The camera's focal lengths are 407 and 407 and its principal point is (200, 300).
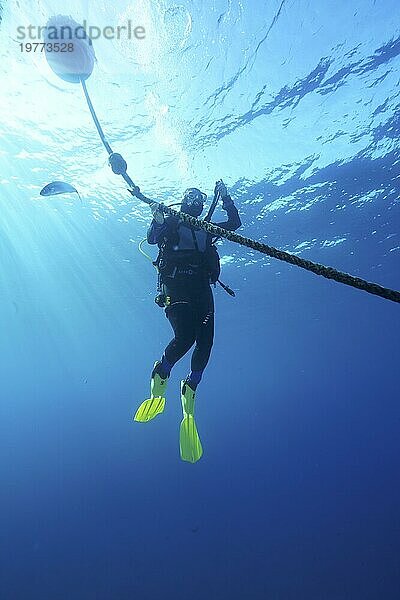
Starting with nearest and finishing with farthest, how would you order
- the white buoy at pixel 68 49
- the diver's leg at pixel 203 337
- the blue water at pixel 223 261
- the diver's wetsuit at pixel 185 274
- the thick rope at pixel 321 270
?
the thick rope at pixel 321 270, the white buoy at pixel 68 49, the diver's wetsuit at pixel 185 274, the diver's leg at pixel 203 337, the blue water at pixel 223 261

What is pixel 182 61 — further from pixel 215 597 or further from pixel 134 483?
pixel 134 483

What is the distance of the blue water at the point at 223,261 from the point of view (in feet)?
32.7

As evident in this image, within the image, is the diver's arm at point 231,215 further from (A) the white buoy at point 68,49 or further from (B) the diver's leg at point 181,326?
(A) the white buoy at point 68,49

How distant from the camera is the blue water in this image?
998cm

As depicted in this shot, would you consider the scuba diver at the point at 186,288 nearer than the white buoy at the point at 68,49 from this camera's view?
No

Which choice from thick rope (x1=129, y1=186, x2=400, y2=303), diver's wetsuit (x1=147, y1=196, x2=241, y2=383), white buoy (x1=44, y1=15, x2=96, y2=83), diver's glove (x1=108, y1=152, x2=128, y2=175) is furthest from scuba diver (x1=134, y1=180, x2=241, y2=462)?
thick rope (x1=129, y1=186, x2=400, y2=303)

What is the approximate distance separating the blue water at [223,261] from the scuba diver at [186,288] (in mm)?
4974

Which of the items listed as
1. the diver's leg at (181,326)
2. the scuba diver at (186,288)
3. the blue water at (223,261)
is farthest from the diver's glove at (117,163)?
the blue water at (223,261)

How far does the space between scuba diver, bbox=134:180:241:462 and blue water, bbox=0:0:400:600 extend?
497 centimetres

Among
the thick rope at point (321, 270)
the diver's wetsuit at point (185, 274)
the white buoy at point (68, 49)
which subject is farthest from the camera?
the diver's wetsuit at point (185, 274)

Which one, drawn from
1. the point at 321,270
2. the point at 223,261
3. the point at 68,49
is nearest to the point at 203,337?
the point at 68,49

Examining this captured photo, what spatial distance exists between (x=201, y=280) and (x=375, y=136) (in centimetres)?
1144

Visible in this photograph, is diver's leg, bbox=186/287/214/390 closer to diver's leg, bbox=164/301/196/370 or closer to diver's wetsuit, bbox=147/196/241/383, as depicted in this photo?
diver's wetsuit, bbox=147/196/241/383

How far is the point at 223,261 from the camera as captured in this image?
81.5 ft
